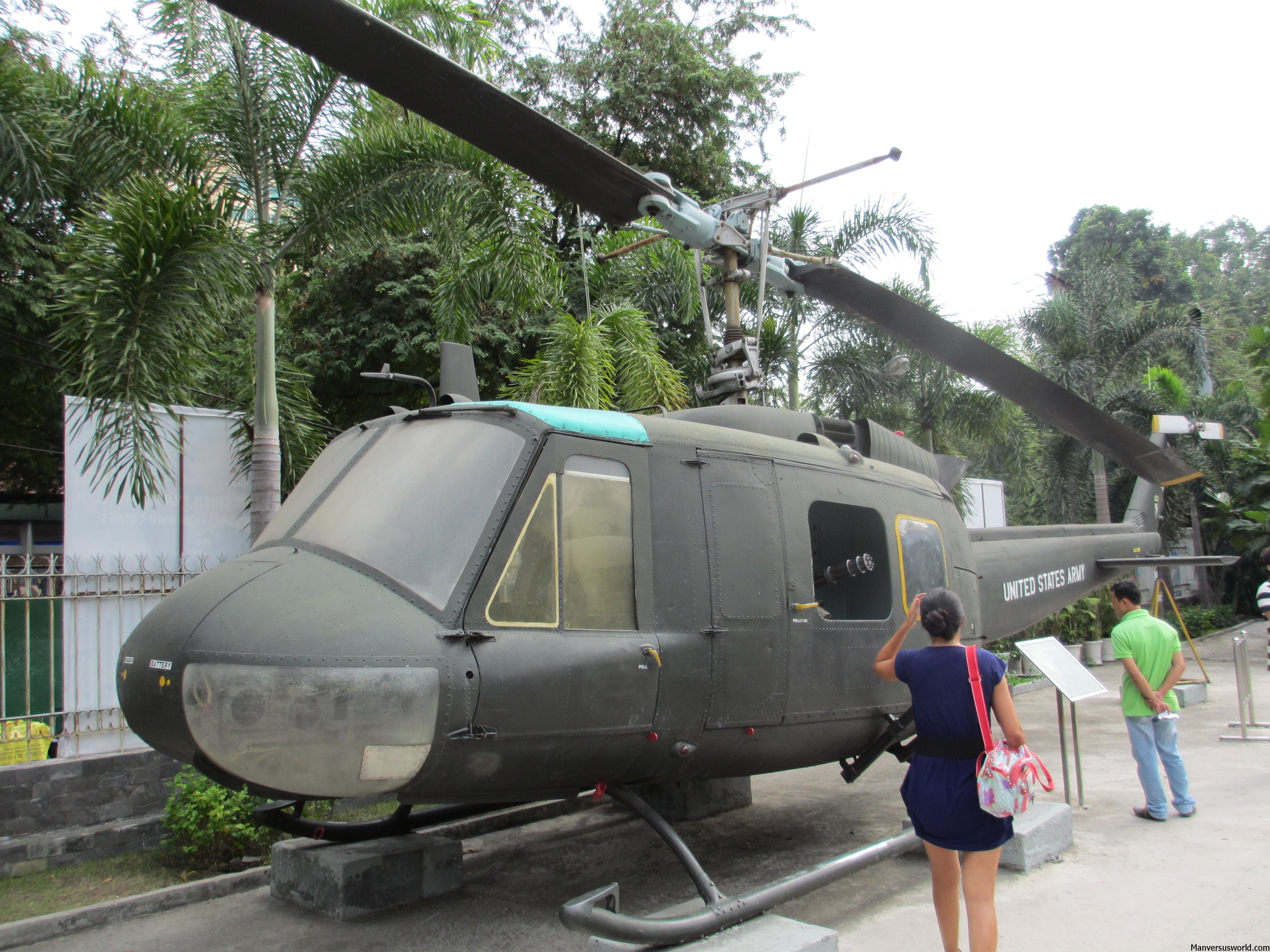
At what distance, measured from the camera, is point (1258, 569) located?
81.3ft

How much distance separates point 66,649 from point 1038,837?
20.7 ft

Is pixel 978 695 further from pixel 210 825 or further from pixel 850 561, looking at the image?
pixel 210 825

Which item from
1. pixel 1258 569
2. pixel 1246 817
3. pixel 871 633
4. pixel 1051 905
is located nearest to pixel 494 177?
pixel 871 633

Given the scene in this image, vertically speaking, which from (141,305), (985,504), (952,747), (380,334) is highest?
(380,334)

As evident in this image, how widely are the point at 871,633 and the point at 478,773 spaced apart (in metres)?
2.58

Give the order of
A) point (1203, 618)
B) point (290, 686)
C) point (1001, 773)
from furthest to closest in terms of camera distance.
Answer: point (1203, 618) → point (1001, 773) → point (290, 686)

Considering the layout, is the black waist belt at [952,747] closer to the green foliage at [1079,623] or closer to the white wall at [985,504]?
the green foliage at [1079,623]

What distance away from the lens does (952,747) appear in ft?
11.9

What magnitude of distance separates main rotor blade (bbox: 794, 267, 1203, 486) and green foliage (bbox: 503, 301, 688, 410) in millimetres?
3565

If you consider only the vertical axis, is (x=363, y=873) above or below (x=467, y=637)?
below

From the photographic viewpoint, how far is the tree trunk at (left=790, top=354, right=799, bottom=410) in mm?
13352

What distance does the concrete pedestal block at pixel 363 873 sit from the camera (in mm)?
4633

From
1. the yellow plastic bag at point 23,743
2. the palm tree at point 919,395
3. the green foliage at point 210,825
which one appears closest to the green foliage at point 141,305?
the yellow plastic bag at point 23,743

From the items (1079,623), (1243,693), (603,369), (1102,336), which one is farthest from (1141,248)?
(603,369)
